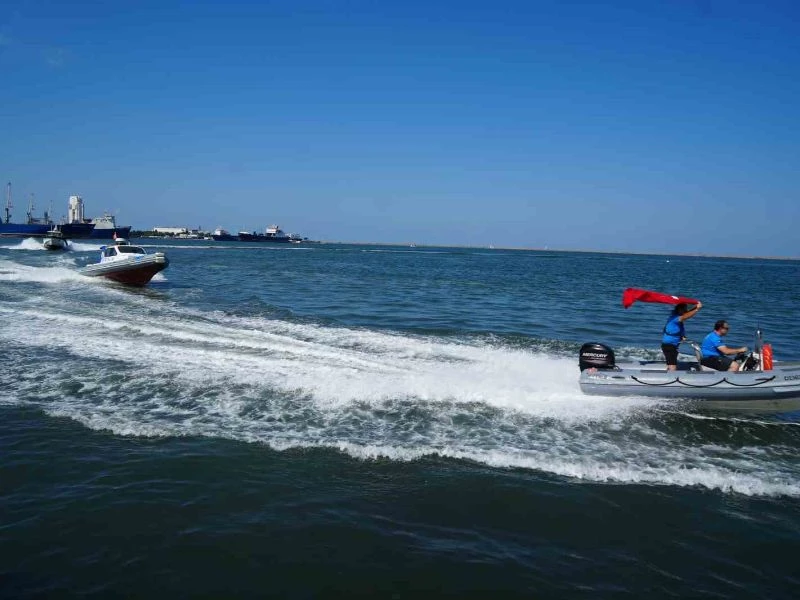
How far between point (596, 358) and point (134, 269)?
26625mm

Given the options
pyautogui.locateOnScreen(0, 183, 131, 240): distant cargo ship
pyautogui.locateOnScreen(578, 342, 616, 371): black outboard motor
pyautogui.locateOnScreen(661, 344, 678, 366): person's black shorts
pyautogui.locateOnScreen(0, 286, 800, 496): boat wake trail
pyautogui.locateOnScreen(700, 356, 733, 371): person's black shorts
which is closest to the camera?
pyautogui.locateOnScreen(0, 286, 800, 496): boat wake trail

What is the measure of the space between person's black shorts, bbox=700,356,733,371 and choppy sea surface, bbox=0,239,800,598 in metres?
1.25

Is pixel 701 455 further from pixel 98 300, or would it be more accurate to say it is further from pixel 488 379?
pixel 98 300

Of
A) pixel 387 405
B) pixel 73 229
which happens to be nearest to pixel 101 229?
pixel 73 229

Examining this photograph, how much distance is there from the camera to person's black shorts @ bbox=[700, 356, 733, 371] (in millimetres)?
11797

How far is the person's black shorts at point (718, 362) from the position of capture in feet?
38.7

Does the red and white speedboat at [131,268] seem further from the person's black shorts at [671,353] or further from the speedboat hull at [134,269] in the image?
the person's black shorts at [671,353]

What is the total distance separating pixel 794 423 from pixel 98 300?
2326cm

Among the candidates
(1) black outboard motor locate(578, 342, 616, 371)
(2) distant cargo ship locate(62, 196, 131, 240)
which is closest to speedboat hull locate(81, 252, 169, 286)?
(1) black outboard motor locate(578, 342, 616, 371)

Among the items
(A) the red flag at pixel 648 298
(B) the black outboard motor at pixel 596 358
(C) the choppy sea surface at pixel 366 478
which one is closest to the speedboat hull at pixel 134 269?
(C) the choppy sea surface at pixel 366 478

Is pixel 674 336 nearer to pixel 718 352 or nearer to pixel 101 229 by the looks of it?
pixel 718 352

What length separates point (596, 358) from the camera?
11.7 meters

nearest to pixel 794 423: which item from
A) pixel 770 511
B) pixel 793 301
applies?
pixel 770 511

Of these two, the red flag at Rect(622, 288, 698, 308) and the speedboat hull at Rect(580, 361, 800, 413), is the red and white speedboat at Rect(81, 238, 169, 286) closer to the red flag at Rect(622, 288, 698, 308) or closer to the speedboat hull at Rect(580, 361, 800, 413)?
the red flag at Rect(622, 288, 698, 308)
